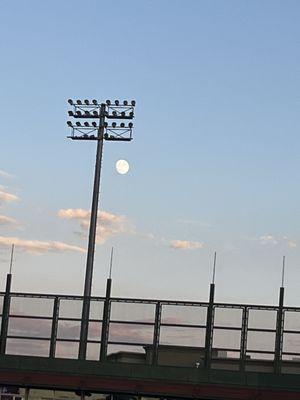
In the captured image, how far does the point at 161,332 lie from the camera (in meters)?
44.8

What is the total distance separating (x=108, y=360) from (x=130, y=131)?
18634mm

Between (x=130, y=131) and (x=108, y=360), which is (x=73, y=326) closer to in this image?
(x=108, y=360)

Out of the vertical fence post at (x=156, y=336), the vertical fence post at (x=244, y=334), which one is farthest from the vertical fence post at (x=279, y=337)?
the vertical fence post at (x=156, y=336)

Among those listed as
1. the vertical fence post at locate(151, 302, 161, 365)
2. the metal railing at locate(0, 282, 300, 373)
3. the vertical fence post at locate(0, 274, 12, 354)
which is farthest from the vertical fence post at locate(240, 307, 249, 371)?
the vertical fence post at locate(0, 274, 12, 354)

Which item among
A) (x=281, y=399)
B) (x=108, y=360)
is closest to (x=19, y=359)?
(x=108, y=360)

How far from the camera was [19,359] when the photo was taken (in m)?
44.9

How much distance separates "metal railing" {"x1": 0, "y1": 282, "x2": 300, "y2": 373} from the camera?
44281mm

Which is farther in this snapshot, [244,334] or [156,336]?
[156,336]

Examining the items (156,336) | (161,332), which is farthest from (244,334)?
(156,336)

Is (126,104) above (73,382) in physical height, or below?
above

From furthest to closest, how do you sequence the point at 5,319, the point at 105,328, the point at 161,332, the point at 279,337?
the point at 5,319
the point at 105,328
the point at 161,332
the point at 279,337

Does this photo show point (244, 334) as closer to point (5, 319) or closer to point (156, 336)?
point (156, 336)

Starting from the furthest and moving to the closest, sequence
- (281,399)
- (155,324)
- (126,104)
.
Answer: (126,104) < (155,324) < (281,399)

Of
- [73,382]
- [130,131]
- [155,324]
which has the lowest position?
[73,382]
